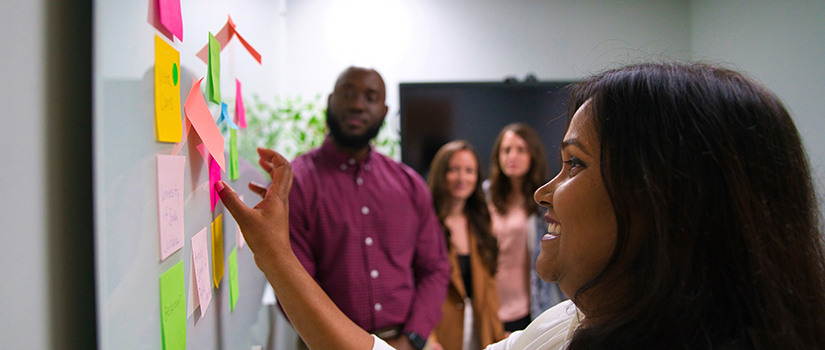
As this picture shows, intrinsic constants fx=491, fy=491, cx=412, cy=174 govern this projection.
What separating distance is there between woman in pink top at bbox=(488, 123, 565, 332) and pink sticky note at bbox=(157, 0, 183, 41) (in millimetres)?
1882

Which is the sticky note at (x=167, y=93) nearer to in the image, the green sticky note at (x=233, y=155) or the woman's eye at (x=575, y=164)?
the green sticky note at (x=233, y=155)

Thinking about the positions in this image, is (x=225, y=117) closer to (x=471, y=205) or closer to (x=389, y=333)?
(x=389, y=333)

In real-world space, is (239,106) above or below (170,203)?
above

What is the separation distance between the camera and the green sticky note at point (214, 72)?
2.70 feet

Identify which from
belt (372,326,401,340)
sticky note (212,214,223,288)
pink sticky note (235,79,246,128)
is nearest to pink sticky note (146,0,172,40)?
sticky note (212,214,223,288)

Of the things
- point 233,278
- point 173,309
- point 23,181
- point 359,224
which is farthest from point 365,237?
point 23,181

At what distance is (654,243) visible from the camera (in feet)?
1.92

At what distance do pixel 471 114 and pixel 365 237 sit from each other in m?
1.31

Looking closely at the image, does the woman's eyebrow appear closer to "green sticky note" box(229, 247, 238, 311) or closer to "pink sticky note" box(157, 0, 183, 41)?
"pink sticky note" box(157, 0, 183, 41)

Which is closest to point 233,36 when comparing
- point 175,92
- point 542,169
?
point 175,92

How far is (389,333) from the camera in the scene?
5.27 ft

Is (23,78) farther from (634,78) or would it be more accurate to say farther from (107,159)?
(634,78)

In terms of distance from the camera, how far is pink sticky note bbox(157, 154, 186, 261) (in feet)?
1.98

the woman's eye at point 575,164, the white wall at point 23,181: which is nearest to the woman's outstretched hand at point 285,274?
the white wall at point 23,181
